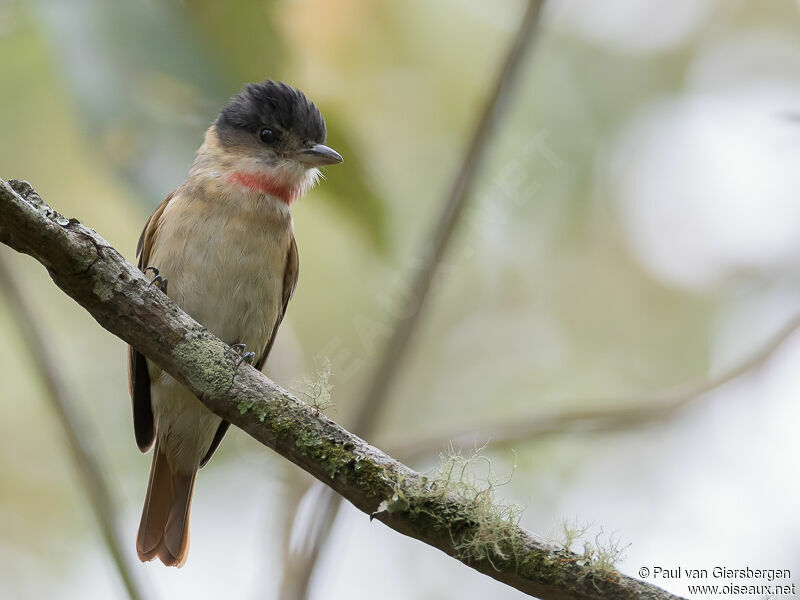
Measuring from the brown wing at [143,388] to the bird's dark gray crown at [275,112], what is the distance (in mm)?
595

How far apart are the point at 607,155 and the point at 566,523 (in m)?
4.15

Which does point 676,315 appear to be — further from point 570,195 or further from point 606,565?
point 606,565

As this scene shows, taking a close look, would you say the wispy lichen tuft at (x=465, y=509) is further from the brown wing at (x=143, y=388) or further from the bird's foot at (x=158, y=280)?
the brown wing at (x=143, y=388)

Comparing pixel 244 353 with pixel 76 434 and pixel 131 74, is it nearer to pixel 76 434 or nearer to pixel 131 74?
pixel 76 434

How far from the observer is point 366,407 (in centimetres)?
380

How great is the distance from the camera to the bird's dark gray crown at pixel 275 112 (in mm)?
4336

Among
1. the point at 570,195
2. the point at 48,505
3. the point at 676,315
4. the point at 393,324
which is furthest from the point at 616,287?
the point at 48,505

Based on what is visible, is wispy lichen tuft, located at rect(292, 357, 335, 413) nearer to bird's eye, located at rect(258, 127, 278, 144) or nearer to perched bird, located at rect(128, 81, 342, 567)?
perched bird, located at rect(128, 81, 342, 567)

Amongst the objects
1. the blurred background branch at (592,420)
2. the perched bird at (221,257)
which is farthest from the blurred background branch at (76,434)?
the blurred background branch at (592,420)

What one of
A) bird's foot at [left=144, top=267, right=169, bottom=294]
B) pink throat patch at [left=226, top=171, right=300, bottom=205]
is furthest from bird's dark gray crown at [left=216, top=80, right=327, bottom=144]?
bird's foot at [left=144, top=267, right=169, bottom=294]

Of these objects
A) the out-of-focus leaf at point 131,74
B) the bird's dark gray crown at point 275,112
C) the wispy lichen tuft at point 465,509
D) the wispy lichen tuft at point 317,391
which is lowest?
the wispy lichen tuft at point 465,509

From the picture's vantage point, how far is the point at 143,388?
409 cm

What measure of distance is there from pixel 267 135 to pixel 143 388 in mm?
1381

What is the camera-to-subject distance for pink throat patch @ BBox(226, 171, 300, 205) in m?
4.13
